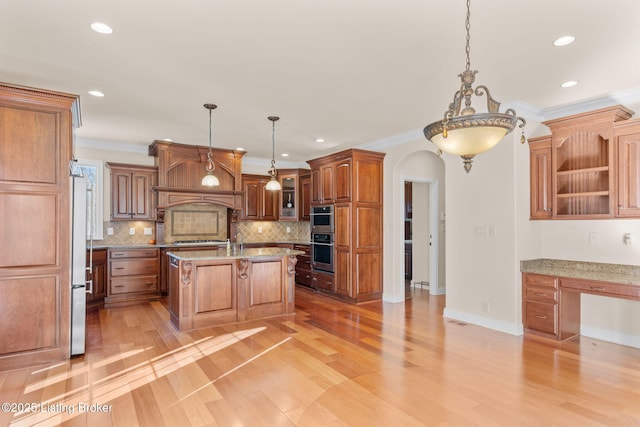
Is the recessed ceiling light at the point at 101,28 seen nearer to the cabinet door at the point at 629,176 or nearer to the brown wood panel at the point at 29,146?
the brown wood panel at the point at 29,146

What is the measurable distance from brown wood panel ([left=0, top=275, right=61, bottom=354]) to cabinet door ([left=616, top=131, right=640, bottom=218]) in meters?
5.50

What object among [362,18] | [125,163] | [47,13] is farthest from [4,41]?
[125,163]

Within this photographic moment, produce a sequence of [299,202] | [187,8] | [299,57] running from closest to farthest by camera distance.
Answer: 1. [187,8]
2. [299,57]
3. [299,202]

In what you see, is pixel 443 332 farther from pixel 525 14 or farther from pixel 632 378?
pixel 525 14

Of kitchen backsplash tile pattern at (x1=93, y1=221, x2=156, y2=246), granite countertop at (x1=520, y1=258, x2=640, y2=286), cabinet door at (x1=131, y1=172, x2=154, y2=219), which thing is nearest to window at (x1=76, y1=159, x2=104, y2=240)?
kitchen backsplash tile pattern at (x1=93, y1=221, x2=156, y2=246)

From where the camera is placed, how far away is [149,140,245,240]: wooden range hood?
249 inches

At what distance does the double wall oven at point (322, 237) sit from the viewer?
6.29 meters

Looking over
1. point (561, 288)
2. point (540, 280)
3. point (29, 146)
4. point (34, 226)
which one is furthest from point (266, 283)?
point (561, 288)

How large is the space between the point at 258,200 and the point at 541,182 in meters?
5.11

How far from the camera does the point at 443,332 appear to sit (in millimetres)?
4332

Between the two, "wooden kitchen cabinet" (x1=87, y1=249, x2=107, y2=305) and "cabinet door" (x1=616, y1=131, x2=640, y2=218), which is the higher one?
Result: "cabinet door" (x1=616, y1=131, x2=640, y2=218)

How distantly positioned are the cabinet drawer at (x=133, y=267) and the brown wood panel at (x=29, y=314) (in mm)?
2518

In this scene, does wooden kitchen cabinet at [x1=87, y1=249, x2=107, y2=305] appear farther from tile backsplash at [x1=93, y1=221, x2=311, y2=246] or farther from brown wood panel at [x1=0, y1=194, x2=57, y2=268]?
brown wood panel at [x1=0, y1=194, x2=57, y2=268]

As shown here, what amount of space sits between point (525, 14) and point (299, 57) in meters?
1.65
